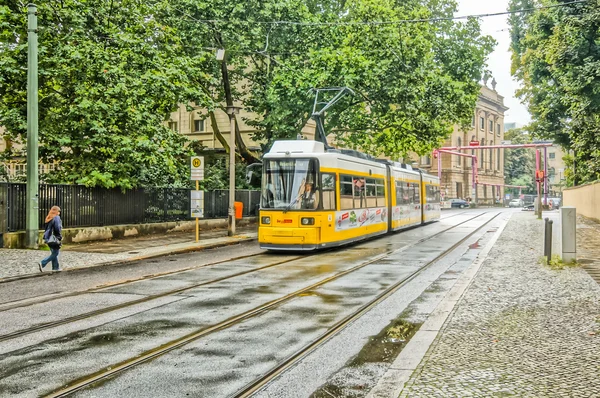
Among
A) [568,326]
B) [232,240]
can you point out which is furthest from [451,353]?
[232,240]

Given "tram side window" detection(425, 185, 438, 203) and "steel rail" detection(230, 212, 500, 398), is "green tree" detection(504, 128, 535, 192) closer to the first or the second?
"tram side window" detection(425, 185, 438, 203)

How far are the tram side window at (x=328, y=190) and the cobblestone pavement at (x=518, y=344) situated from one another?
7.03 m

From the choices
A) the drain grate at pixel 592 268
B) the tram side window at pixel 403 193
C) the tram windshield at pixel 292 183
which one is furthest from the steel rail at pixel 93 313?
the tram side window at pixel 403 193

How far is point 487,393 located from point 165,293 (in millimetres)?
7221

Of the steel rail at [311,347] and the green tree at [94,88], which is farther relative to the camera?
the green tree at [94,88]

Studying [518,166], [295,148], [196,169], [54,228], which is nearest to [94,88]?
[196,169]

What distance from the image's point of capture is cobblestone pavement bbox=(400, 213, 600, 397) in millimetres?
5512

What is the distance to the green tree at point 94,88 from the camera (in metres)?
21.5

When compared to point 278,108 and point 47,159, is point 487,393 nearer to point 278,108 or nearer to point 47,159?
point 47,159

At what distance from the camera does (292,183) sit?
18.7 meters

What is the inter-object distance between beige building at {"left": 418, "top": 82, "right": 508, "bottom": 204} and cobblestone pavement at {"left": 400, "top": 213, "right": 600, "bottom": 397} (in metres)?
72.9

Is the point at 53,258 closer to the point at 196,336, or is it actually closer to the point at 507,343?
the point at 196,336

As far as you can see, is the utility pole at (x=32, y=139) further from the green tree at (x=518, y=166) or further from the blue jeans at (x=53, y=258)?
the green tree at (x=518, y=166)

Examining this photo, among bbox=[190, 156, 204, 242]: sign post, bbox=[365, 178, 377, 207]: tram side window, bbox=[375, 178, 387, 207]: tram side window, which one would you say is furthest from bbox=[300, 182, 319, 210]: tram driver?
bbox=[375, 178, 387, 207]: tram side window
